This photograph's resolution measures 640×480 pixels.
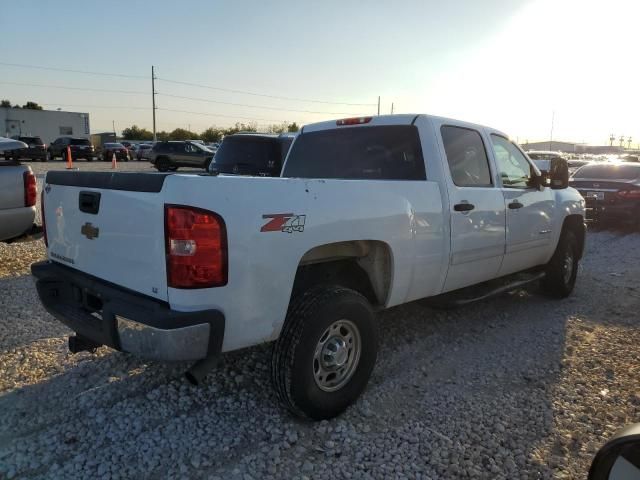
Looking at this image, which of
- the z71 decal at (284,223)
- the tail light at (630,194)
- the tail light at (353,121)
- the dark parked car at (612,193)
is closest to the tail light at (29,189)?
the tail light at (353,121)

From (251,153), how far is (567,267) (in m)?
6.15

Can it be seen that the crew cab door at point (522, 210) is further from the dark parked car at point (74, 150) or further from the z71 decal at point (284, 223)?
the dark parked car at point (74, 150)

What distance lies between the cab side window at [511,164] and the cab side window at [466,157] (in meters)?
0.27

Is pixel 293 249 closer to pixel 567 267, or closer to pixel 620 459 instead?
pixel 620 459

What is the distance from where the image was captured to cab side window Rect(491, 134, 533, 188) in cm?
495

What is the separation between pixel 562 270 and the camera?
5977mm

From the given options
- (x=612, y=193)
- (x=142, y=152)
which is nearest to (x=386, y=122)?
(x=612, y=193)

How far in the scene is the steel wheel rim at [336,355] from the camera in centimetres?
314

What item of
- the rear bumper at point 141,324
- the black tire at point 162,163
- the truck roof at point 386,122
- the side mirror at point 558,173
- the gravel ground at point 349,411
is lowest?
the gravel ground at point 349,411

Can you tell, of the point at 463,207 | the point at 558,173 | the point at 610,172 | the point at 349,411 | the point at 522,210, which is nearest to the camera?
the point at 349,411

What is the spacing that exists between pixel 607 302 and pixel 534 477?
406cm

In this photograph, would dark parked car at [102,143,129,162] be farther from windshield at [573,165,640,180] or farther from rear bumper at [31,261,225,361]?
rear bumper at [31,261,225,361]

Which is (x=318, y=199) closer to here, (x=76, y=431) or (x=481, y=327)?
(x=76, y=431)

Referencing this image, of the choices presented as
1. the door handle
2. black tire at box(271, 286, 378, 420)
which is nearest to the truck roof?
the door handle
